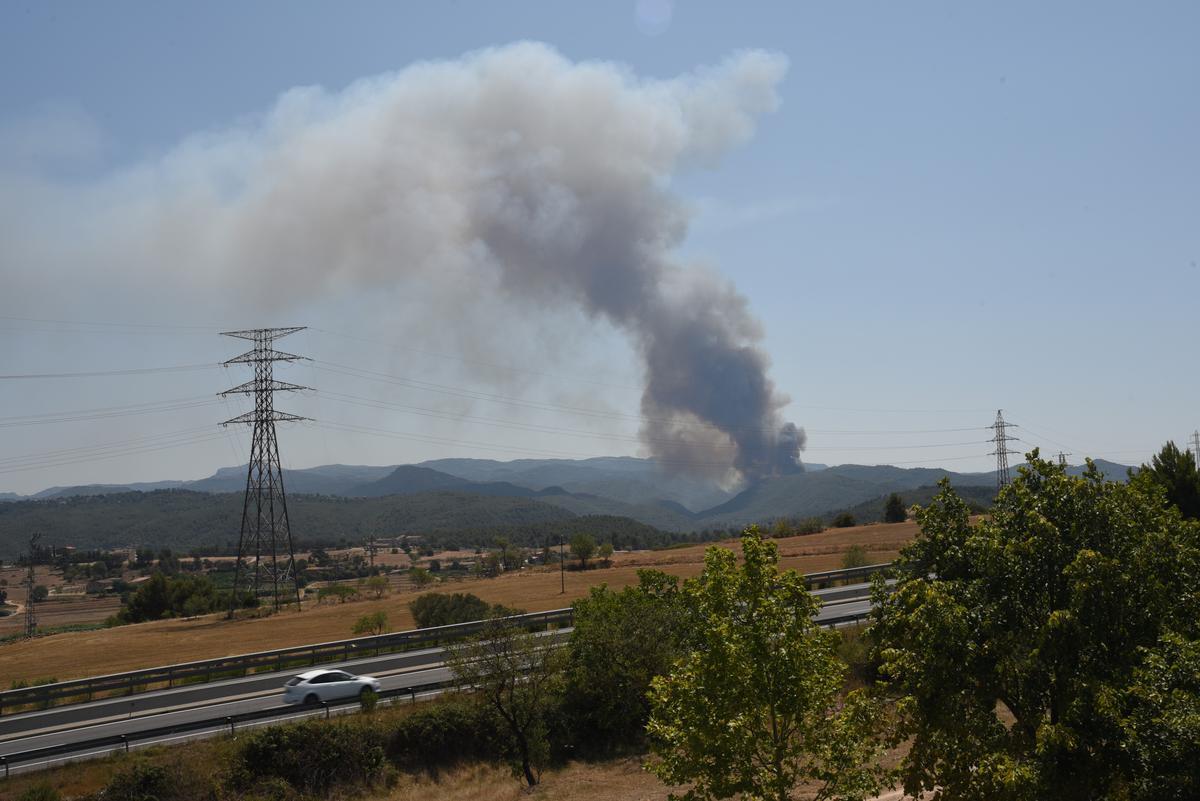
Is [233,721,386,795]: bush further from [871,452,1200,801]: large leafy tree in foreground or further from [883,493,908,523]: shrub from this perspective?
[883,493,908,523]: shrub

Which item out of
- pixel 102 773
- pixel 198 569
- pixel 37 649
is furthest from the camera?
pixel 198 569

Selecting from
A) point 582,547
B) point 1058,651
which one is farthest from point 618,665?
point 582,547

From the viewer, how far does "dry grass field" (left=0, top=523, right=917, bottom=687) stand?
51.2 metres

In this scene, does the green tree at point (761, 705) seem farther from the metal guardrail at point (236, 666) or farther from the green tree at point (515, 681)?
the metal guardrail at point (236, 666)

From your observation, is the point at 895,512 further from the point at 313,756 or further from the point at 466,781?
the point at 313,756

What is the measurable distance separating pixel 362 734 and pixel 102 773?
8308 millimetres

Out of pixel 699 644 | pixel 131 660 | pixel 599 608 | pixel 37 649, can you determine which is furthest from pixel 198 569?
pixel 699 644

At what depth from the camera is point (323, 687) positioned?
3406 cm

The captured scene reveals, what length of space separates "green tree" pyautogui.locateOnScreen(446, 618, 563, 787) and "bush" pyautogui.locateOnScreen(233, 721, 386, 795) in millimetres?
4160

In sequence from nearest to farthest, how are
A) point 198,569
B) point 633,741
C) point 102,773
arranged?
point 102,773 → point 633,741 → point 198,569

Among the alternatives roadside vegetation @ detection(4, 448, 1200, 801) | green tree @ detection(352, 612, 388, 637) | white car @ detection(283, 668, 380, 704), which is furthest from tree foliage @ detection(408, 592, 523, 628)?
roadside vegetation @ detection(4, 448, 1200, 801)

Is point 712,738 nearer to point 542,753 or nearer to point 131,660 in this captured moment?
point 542,753

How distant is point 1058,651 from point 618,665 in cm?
2237

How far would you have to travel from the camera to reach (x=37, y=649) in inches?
2323
